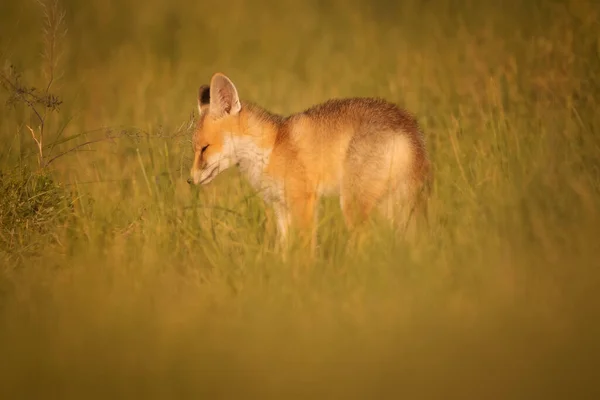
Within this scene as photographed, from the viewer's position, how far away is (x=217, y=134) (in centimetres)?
638

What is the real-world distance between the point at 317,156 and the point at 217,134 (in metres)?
0.76

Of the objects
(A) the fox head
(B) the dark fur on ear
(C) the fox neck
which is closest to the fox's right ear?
(B) the dark fur on ear

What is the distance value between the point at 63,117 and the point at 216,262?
4.77 meters

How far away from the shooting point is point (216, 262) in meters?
5.34

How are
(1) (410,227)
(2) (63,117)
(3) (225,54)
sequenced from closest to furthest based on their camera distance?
(1) (410,227)
(2) (63,117)
(3) (225,54)

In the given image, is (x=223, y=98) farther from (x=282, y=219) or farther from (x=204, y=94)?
(x=282, y=219)

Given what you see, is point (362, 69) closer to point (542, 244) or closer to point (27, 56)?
point (27, 56)

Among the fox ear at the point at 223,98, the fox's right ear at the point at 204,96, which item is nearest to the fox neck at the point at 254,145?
the fox ear at the point at 223,98

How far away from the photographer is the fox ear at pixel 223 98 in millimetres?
6266

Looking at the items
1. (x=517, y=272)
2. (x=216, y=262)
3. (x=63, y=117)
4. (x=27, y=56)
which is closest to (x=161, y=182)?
(x=216, y=262)

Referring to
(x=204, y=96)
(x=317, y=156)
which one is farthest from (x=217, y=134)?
(x=317, y=156)

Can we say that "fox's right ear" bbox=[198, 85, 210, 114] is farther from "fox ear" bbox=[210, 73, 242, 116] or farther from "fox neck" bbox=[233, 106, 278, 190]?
"fox neck" bbox=[233, 106, 278, 190]

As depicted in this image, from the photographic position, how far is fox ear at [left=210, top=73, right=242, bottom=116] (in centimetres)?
627

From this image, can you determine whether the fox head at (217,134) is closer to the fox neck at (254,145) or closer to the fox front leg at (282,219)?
the fox neck at (254,145)
